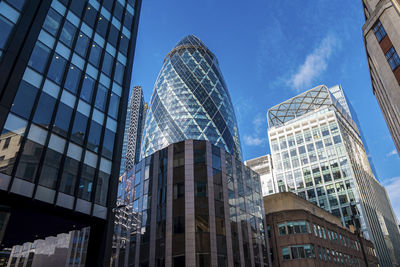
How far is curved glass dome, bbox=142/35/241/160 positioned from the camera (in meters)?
86.2

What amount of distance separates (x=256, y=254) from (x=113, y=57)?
34.1m

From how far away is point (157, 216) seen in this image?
39.3 m

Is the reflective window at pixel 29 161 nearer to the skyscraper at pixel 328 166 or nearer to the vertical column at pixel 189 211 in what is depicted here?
the vertical column at pixel 189 211

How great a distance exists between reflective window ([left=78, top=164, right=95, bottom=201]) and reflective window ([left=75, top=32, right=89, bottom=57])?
943cm

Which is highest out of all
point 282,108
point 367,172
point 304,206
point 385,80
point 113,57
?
point 282,108

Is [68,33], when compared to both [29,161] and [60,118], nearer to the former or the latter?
[60,118]

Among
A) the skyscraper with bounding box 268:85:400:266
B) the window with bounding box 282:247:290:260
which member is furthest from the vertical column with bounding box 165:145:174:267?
the skyscraper with bounding box 268:85:400:266

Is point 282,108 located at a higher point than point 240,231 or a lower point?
higher

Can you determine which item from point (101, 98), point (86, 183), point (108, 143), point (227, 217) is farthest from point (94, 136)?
point (227, 217)

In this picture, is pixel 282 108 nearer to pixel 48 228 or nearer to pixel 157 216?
pixel 157 216

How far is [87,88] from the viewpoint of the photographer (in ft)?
76.1

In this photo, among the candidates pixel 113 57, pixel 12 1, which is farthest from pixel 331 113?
pixel 12 1

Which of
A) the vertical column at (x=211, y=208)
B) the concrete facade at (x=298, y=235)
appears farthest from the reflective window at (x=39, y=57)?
the concrete facade at (x=298, y=235)

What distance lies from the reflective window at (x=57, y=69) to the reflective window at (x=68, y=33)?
1746 millimetres
